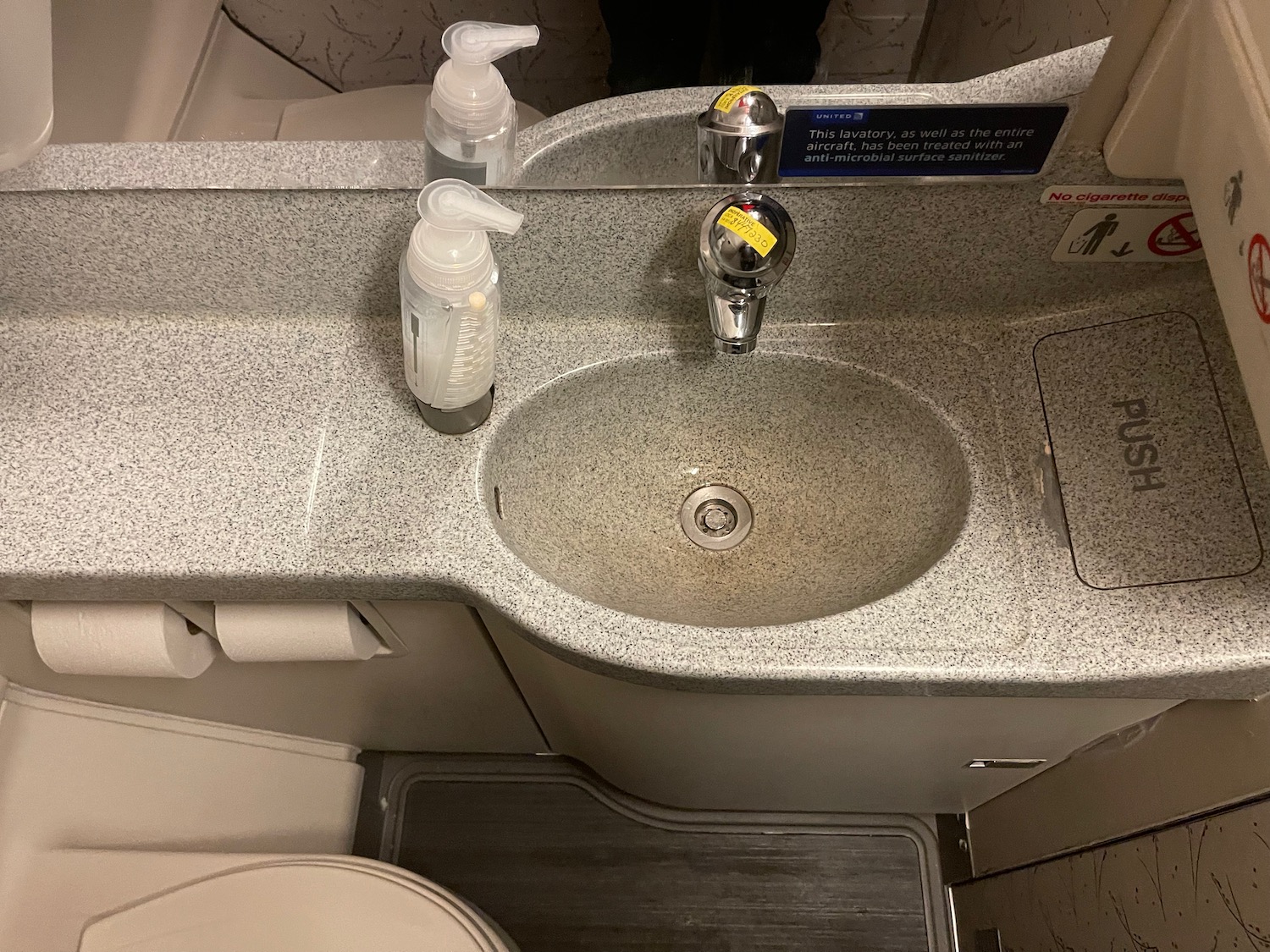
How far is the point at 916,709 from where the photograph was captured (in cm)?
69

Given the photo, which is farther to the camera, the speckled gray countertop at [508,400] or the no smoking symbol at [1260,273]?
the speckled gray countertop at [508,400]

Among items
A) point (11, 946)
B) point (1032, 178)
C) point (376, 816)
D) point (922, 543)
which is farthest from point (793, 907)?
point (1032, 178)

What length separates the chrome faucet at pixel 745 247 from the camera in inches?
22.6

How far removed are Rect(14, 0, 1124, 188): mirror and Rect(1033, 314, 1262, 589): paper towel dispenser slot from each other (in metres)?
0.22

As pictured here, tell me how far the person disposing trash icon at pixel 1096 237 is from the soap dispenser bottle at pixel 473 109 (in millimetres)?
450

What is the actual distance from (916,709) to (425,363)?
0.49m

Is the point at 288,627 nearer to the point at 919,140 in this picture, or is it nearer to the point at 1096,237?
the point at 919,140

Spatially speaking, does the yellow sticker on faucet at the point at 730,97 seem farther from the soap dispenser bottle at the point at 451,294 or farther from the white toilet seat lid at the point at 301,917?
the white toilet seat lid at the point at 301,917

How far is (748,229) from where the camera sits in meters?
0.57

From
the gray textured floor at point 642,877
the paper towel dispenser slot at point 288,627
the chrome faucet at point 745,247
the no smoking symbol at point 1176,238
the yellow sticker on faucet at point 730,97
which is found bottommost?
the gray textured floor at point 642,877

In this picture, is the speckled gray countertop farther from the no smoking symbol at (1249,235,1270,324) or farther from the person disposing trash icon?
the no smoking symbol at (1249,235,1270,324)

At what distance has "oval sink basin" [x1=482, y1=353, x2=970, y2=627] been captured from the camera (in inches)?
27.4

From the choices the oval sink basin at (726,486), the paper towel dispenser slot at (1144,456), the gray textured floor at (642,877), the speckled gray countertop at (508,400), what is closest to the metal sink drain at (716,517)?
the oval sink basin at (726,486)

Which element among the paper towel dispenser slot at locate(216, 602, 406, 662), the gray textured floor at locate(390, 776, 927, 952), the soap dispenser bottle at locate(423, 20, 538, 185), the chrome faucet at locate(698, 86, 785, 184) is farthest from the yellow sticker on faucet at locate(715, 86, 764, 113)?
the gray textured floor at locate(390, 776, 927, 952)
